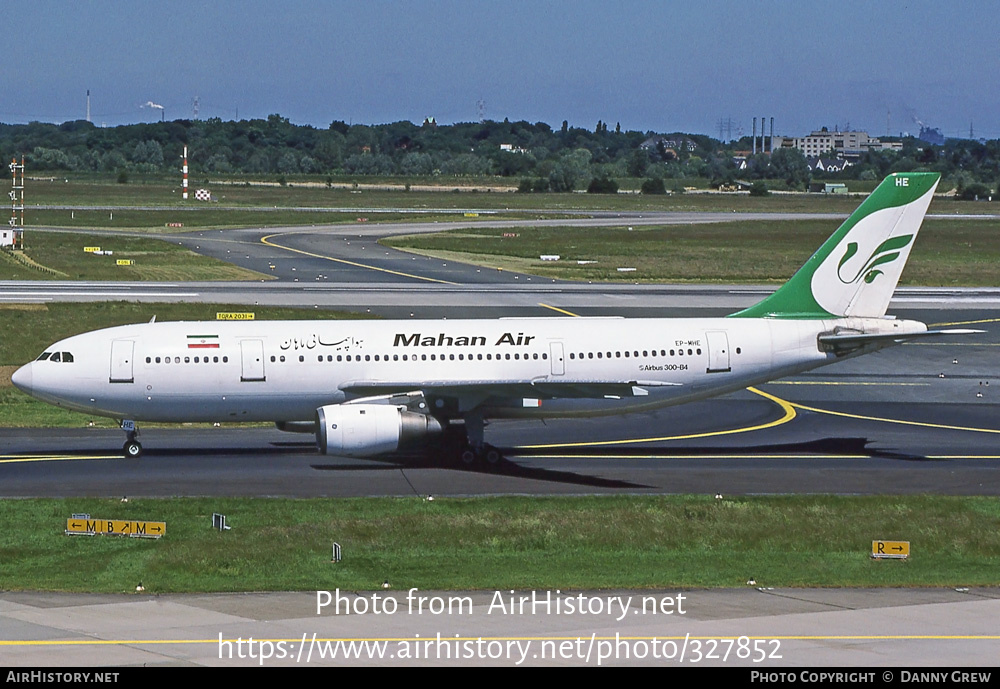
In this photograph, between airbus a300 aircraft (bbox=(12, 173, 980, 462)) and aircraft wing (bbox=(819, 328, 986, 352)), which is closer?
airbus a300 aircraft (bbox=(12, 173, 980, 462))

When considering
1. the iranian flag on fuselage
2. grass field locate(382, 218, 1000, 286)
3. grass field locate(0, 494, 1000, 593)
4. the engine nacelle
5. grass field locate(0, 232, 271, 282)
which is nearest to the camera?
grass field locate(0, 494, 1000, 593)

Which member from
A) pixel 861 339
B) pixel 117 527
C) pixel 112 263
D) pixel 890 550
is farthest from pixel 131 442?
pixel 112 263

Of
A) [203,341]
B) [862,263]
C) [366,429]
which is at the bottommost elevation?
[366,429]

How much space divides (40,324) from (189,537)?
38.8 metres

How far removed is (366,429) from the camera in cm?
3722

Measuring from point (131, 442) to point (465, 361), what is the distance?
10811 millimetres

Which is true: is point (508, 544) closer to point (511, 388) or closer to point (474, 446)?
point (511, 388)

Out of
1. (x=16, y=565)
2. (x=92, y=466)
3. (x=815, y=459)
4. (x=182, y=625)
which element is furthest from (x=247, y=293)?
(x=182, y=625)

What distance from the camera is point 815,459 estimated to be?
41594mm

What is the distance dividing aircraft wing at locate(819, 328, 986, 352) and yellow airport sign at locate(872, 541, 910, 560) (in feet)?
40.7

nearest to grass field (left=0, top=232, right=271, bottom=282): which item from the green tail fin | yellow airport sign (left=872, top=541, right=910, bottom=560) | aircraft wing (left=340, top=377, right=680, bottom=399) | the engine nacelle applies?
aircraft wing (left=340, top=377, right=680, bottom=399)

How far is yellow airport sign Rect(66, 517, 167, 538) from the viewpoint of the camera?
30.9m

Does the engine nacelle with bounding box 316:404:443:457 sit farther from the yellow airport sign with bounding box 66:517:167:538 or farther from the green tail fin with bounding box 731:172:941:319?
the green tail fin with bounding box 731:172:941:319

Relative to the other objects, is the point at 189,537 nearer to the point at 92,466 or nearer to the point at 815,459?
the point at 92,466
